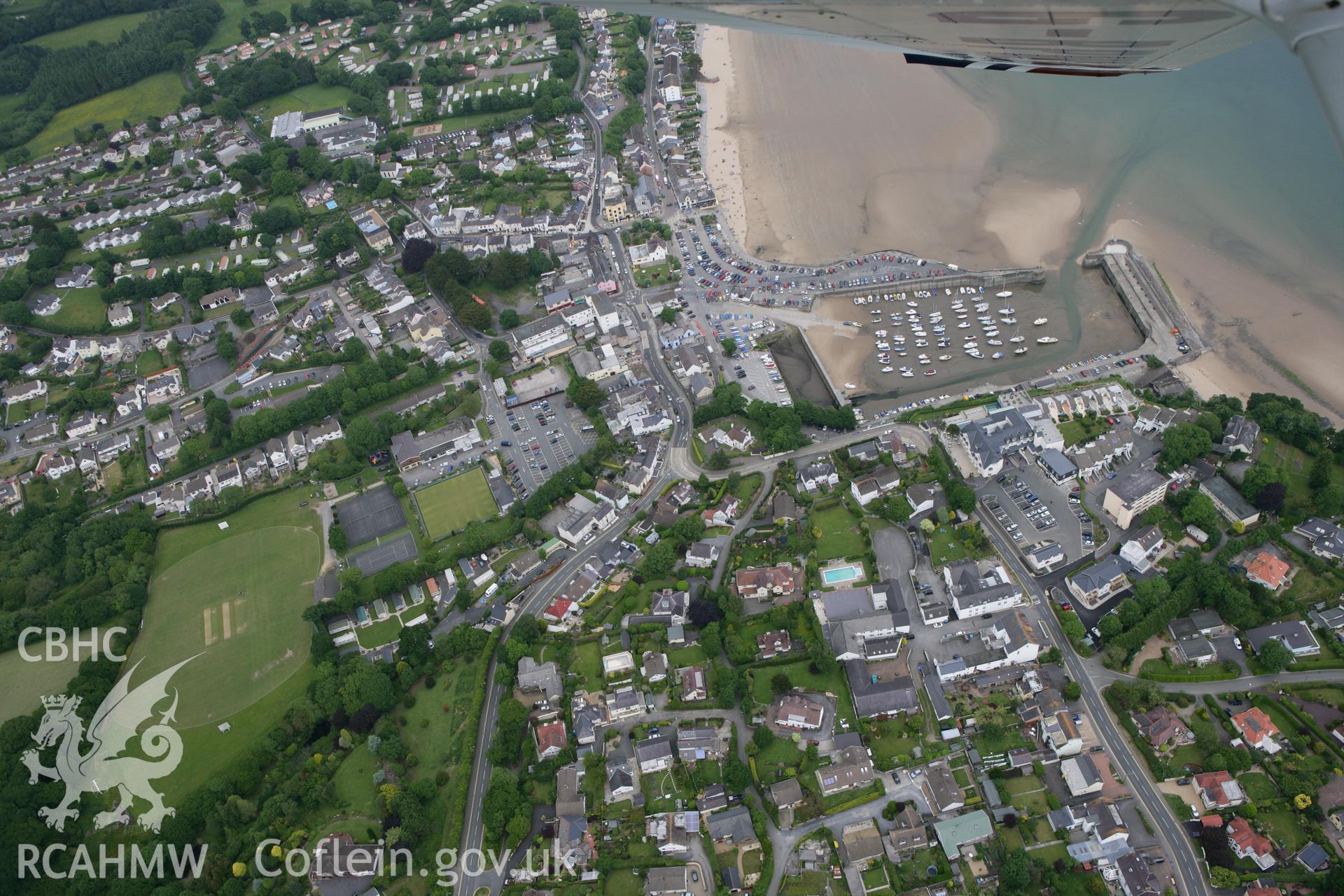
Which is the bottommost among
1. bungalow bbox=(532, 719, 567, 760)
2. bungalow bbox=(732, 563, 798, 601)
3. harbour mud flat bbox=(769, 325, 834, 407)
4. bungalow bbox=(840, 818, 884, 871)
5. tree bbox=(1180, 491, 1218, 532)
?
tree bbox=(1180, 491, 1218, 532)

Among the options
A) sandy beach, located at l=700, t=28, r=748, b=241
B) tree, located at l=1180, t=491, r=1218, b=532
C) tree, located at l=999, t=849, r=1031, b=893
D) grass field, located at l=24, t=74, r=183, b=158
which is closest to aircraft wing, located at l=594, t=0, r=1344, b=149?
tree, located at l=999, t=849, r=1031, b=893

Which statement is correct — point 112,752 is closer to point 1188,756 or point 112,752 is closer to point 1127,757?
point 1127,757

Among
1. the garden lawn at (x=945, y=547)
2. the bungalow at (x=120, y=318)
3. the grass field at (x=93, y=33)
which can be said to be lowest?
the garden lawn at (x=945, y=547)

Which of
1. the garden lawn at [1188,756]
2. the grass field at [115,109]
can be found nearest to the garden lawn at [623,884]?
the garden lawn at [1188,756]

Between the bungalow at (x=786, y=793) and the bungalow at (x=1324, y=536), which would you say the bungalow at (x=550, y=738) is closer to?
the bungalow at (x=786, y=793)

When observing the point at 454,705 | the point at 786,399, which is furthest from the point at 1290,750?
the point at 454,705

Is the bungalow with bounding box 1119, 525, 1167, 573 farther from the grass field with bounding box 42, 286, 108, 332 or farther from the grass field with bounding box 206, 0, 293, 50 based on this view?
the grass field with bounding box 206, 0, 293, 50
